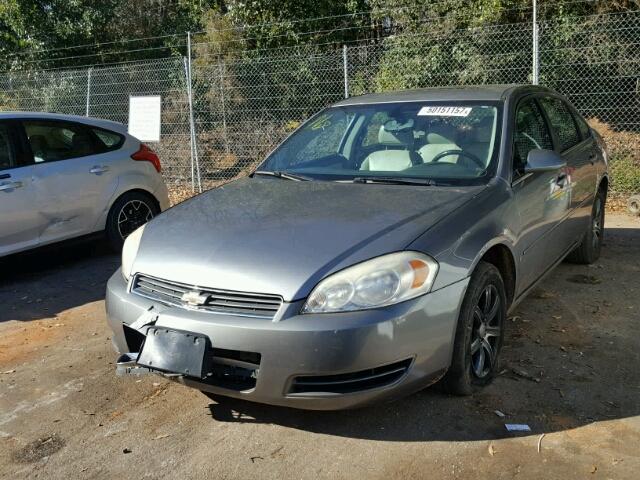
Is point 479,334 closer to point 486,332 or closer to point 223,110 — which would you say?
point 486,332

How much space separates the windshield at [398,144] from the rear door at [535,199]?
0.77ft

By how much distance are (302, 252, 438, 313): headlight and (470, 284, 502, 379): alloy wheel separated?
0.54 metres

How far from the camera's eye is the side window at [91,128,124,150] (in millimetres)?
6648

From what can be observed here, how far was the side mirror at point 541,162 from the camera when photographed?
385 cm

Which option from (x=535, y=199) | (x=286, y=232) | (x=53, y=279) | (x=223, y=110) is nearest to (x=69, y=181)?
(x=53, y=279)

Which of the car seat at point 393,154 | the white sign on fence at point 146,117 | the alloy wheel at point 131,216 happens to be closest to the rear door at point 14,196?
the alloy wheel at point 131,216

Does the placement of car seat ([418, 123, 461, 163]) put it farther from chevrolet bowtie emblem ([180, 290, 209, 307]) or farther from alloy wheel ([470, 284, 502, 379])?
chevrolet bowtie emblem ([180, 290, 209, 307])

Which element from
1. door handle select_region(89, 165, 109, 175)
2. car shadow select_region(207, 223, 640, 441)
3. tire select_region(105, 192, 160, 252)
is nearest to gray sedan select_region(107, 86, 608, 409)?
car shadow select_region(207, 223, 640, 441)

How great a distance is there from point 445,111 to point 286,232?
1666 mm

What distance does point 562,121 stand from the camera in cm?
510

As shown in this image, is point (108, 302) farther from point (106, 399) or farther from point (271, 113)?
point (271, 113)

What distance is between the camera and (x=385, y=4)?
12383 mm

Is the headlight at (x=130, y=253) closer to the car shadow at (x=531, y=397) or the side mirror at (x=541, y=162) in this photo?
the car shadow at (x=531, y=397)

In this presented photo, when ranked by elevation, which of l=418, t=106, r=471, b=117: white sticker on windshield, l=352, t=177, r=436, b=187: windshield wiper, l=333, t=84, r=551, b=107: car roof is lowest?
l=352, t=177, r=436, b=187: windshield wiper
